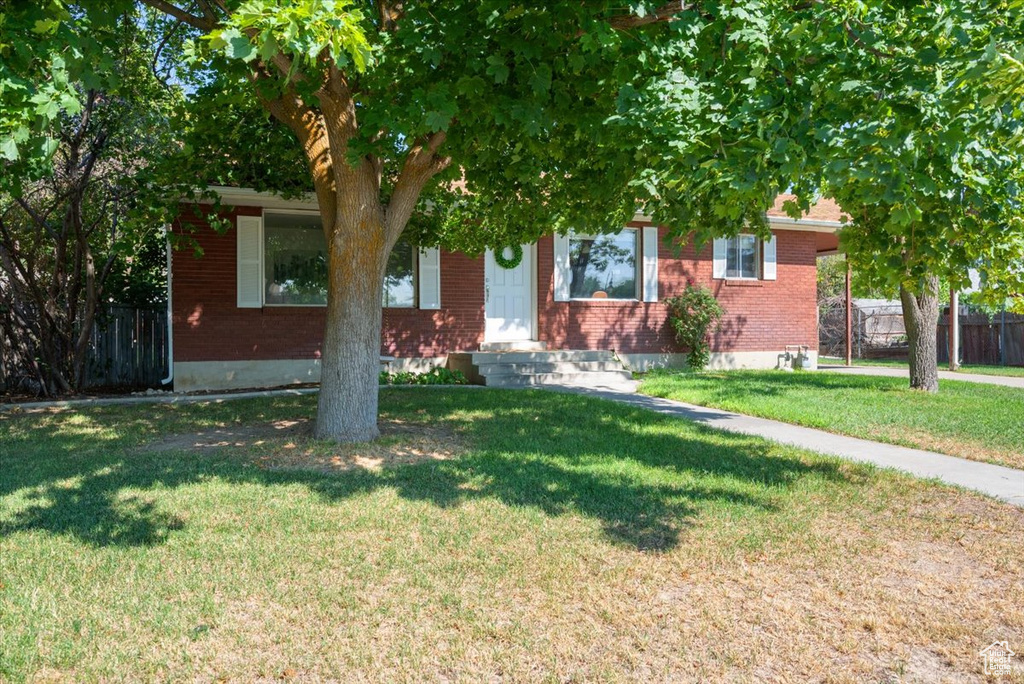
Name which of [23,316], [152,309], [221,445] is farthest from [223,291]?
[221,445]

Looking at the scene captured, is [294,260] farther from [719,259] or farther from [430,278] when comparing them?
[719,259]

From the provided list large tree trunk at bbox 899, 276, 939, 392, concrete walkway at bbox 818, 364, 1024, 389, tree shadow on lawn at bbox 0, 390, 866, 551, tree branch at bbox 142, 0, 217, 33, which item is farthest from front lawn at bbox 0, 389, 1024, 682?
concrete walkway at bbox 818, 364, 1024, 389

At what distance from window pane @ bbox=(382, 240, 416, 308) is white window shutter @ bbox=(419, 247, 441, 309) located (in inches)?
7.2

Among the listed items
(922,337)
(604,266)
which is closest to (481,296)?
(604,266)

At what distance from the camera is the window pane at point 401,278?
12586 millimetres

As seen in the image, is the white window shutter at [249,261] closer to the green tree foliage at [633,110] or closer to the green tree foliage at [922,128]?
the green tree foliage at [633,110]

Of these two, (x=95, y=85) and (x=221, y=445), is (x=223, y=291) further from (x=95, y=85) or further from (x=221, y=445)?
(x=95, y=85)

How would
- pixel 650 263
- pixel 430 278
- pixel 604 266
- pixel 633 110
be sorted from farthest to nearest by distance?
pixel 650 263 < pixel 604 266 < pixel 430 278 < pixel 633 110

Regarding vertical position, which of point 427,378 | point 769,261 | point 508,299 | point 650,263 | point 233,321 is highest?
point 769,261

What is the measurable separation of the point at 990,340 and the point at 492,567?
21.6 metres

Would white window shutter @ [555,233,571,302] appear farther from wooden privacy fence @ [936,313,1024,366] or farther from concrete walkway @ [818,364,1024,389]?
wooden privacy fence @ [936,313,1024,366]

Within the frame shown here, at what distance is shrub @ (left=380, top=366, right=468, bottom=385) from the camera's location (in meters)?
11.9

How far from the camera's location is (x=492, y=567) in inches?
145

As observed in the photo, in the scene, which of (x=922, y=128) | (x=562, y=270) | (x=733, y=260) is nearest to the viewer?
(x=922, y=128)
